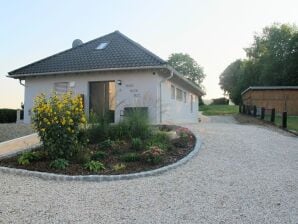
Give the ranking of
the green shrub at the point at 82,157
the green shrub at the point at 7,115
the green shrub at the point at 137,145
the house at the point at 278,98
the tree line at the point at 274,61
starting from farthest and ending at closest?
1. the tree line at the point at 274,61
2. the house at the point at 278,98
3. the green shrub at the point at 7,115
4. the green shrub at the point at 137,145
5. the green shrub at the point at 82,157

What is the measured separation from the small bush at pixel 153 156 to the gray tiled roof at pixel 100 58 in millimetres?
6705

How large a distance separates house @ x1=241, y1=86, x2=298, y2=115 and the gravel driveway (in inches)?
914

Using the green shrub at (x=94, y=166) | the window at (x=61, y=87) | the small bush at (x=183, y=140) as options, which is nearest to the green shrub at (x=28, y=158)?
the green shrub at (x=94, y=166)

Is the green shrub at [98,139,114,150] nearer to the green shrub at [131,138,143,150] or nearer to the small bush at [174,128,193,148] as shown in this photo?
the green shrub at [131,138,143,150]

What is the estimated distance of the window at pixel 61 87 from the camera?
16.0m

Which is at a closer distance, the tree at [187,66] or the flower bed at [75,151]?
the flower bed at [75,151]

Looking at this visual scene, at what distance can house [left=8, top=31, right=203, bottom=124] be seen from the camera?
1446 cm

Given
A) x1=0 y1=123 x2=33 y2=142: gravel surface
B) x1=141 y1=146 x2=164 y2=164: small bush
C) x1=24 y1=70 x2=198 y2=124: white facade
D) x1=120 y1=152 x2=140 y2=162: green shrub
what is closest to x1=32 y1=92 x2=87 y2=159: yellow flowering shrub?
x1=120 y1=152 x2=140 y2=162: green shrub

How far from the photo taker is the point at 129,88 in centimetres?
1478

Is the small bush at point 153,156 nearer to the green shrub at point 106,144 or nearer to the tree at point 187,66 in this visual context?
the green shrub at point 106,144

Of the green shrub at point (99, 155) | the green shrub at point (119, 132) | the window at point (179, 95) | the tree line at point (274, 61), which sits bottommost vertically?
the green shrub at point (99, 155)

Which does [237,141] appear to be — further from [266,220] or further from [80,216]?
[80,216]

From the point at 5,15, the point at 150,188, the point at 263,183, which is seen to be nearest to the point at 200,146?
the point at 263,183

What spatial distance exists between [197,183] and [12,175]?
371 centimetres
